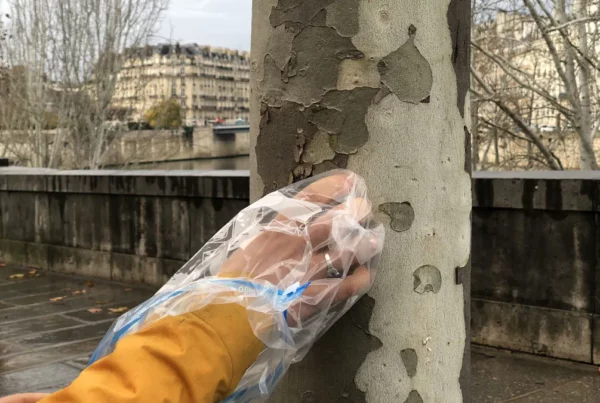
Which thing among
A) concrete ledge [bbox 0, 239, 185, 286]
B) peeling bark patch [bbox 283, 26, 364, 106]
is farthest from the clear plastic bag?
concrete ledge [bbox 0, 239, 185, 286]

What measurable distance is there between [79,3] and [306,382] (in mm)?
31859

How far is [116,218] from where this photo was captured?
8.20m

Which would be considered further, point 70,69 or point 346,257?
point 70,69

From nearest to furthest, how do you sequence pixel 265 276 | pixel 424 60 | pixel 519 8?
pixel 265 276 → pixel 424 60 → pixel 519 8

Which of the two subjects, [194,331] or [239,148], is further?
[239,148]

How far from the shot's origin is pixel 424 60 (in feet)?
5.30

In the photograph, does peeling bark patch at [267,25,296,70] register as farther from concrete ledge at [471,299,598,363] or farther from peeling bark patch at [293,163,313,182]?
concrete ledge at [471,299,598,363]

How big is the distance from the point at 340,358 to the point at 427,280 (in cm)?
27

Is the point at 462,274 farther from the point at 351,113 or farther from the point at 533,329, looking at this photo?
the point at 533,329

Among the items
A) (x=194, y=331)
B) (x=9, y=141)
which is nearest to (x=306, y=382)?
(x=194, y=331)

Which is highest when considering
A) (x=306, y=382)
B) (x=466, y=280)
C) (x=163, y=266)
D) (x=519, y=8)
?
(x=519, y=8)

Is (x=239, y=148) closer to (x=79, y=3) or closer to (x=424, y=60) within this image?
(x=79, y=3)

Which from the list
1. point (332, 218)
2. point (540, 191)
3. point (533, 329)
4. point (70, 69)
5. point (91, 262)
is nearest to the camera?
point (332, 218)

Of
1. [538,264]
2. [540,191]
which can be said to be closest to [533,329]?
[538,264]
